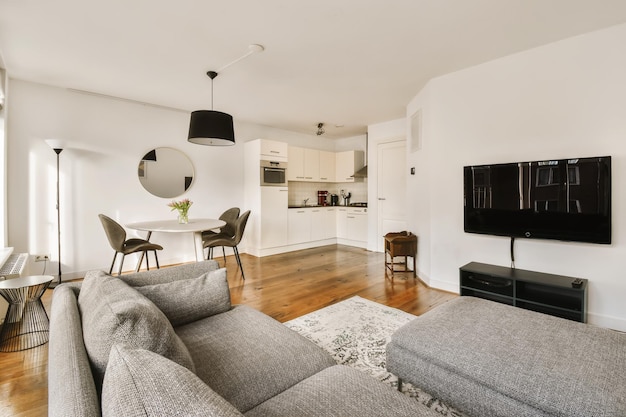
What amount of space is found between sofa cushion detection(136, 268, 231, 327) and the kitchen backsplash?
4.74m

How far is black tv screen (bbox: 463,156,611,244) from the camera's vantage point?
2.55 metres

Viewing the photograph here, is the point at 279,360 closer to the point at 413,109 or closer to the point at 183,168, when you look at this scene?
the point at 413,109

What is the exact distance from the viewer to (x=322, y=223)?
21.6 ft

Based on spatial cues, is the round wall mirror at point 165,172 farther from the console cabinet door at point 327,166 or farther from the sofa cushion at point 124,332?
the sofa cushion at point 124,332

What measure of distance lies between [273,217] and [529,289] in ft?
13.1

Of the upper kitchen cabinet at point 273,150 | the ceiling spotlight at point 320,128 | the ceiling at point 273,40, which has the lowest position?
the upper kitchen cabinet at point 273,150

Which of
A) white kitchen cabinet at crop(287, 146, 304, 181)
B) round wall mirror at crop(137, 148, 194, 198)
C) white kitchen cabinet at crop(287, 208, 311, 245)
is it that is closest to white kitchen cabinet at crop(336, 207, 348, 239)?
white kitchen cabinet at crop(287, 208, 311, 245)

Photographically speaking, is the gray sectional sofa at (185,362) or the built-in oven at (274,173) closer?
the gray sectional sofa at (185,362)

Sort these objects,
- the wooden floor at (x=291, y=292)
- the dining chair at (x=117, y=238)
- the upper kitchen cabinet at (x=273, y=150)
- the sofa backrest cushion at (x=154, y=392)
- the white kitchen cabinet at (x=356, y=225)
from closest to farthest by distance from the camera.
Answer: the sofa backrest cushion at (x=154, y=392)
the wooden floor at (x=291, y=292)
the dining chair at (x=117, y=238)
the upper kitchen cabinet at (x=273, y=150)
the white kitchen cabinet at (x=356, y=225)

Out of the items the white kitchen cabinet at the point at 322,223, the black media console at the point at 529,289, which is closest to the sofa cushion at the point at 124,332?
the black media console at the point at 529,289

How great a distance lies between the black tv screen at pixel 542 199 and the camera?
255 centimetres

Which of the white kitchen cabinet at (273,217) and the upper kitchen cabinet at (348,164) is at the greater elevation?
the upper kitchen cabinet at (348,164)

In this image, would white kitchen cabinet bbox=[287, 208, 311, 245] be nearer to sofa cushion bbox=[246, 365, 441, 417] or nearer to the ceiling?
the ceiling

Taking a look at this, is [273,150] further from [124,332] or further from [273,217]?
[124,332]
